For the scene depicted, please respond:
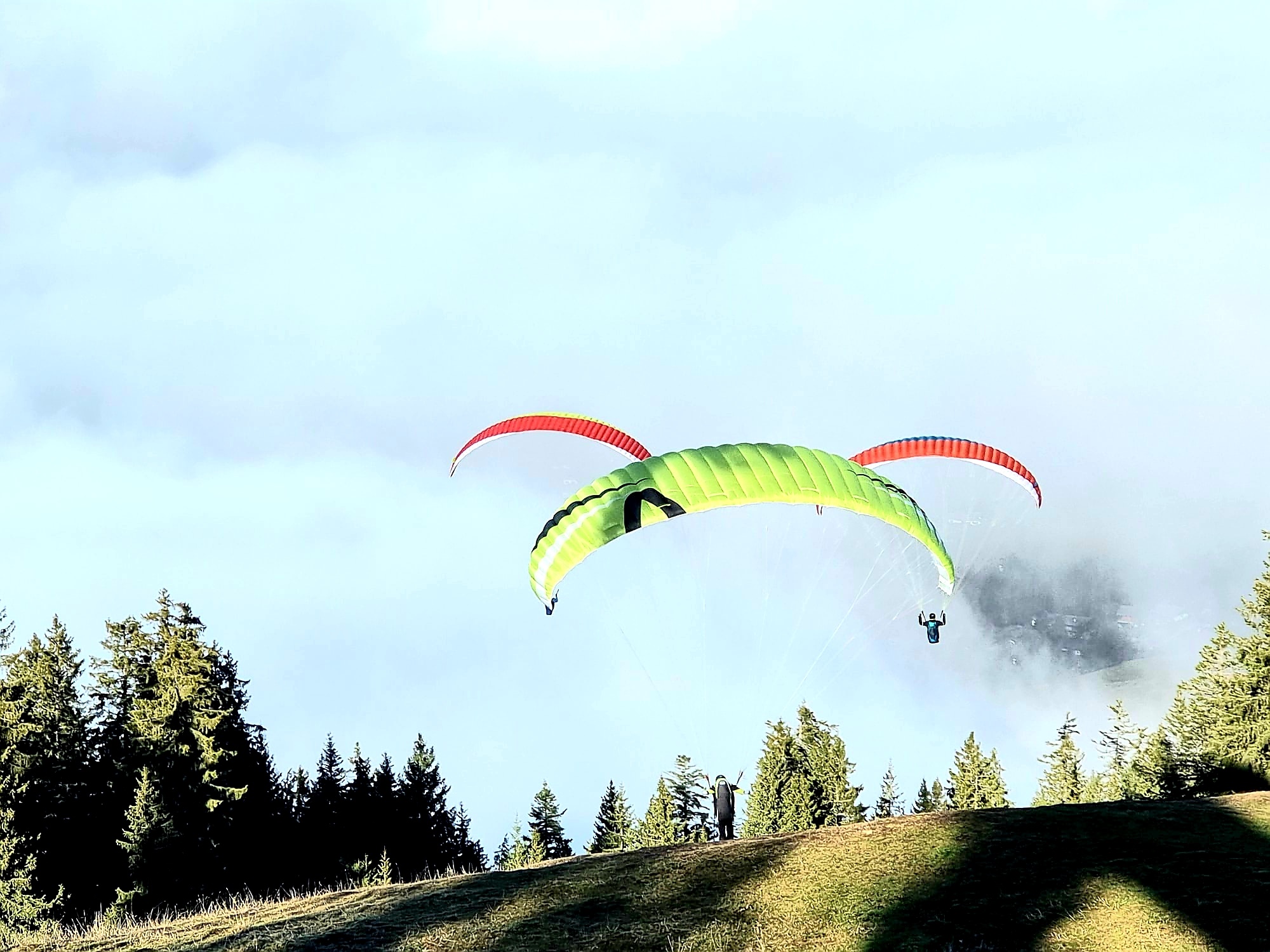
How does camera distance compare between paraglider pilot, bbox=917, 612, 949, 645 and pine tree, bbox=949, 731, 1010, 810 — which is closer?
paraglider pilot, bbox=917, 612, 949, 645

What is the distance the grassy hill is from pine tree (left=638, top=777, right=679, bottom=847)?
112ft

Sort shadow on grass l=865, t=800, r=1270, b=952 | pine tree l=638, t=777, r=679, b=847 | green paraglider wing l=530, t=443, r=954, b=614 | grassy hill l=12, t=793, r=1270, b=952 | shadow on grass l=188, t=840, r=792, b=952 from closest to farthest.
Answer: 1. shadow on grass l=865, t=800, r=1270, b=952
2. grassy hill l=12, t=793, r=1270, b=952
3. shadow on grass l=188, t=840, r=792, b=952
4. green paraglider wing l=530, t=443, r=954, b=614
5. pine tree l=638, t=777, r=679, b=847

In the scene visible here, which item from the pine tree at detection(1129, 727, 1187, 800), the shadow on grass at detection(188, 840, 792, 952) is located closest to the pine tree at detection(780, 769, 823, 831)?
the pine tree at detection(1129, 727, 1187, 800)

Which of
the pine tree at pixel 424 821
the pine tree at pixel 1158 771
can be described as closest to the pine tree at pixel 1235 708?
the pine tree at pixel 1158 771

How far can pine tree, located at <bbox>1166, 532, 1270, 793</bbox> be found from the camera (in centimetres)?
3534

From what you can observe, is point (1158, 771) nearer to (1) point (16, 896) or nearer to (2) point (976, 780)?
(2) point (976, 780)

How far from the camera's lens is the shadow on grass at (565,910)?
1592 centimetres

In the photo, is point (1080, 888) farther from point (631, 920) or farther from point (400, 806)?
point (400, 806)

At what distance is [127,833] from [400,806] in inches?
525

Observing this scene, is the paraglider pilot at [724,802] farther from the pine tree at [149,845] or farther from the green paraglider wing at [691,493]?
the pine tree at [149,845]

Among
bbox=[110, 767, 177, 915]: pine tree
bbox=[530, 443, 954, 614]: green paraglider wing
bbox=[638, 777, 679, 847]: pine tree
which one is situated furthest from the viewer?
bbox=[638, 777, 679, 847]: pine tree

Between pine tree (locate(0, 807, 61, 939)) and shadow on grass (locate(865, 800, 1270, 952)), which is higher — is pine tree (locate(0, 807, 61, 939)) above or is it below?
above

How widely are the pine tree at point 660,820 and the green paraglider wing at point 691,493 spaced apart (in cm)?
3809

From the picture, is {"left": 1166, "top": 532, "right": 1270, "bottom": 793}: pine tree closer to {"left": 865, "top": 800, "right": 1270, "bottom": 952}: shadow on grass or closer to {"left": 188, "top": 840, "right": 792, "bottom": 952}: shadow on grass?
{"left": 865, "top": 800, "right": 1270, "bottom": 952}: shadow on grass
